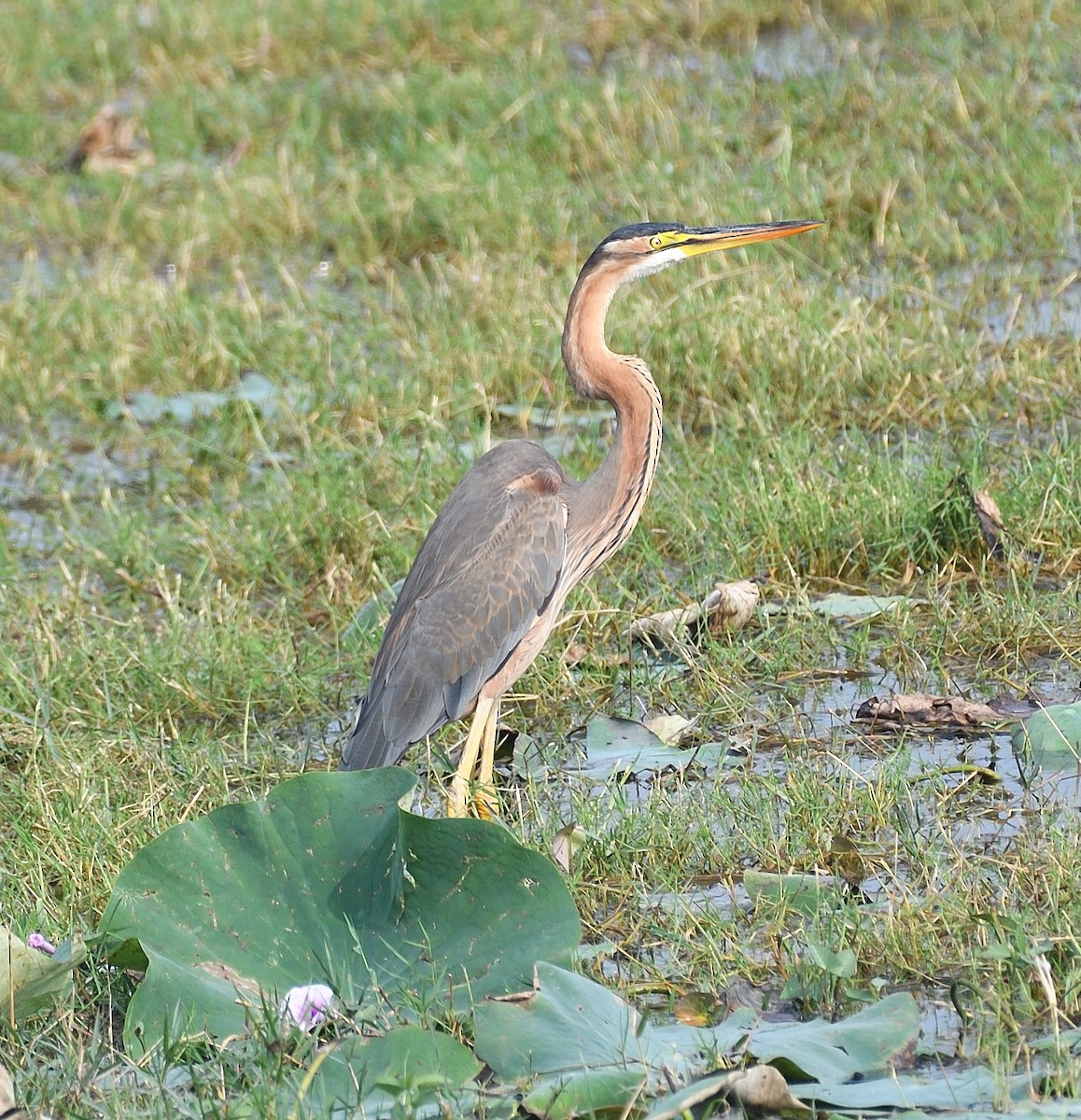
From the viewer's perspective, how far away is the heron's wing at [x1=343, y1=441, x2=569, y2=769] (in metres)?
4.40

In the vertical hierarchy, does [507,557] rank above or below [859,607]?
above

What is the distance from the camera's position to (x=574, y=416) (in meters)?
6.46

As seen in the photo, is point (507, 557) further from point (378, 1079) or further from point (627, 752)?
point (378, 1079)

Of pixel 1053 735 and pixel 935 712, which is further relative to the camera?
pixel 935 712

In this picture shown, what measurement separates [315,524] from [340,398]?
3.43ft

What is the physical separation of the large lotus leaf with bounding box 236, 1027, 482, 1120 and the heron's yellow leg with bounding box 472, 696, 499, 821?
1151 mm

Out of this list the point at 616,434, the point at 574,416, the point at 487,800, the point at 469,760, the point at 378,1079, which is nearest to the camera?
the point at 378,1079

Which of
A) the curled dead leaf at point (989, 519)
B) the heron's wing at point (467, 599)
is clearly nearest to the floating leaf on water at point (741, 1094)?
the heron's wing at point (467, 599)

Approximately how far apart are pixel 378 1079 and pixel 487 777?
163 cm

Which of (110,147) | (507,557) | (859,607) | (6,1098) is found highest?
(6,1098)

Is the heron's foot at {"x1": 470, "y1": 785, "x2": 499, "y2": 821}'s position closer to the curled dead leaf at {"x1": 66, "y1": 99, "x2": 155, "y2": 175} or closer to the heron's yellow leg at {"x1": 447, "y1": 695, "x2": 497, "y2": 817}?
the heron's yellow leg at {"x1": 447, "y1": 695, "x2": 497, "y2": 817}

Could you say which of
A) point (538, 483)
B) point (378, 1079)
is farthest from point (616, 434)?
point (378, 1079)

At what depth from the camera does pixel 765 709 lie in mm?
4520

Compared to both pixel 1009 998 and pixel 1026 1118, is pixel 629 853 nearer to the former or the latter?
pixel 1009 998
